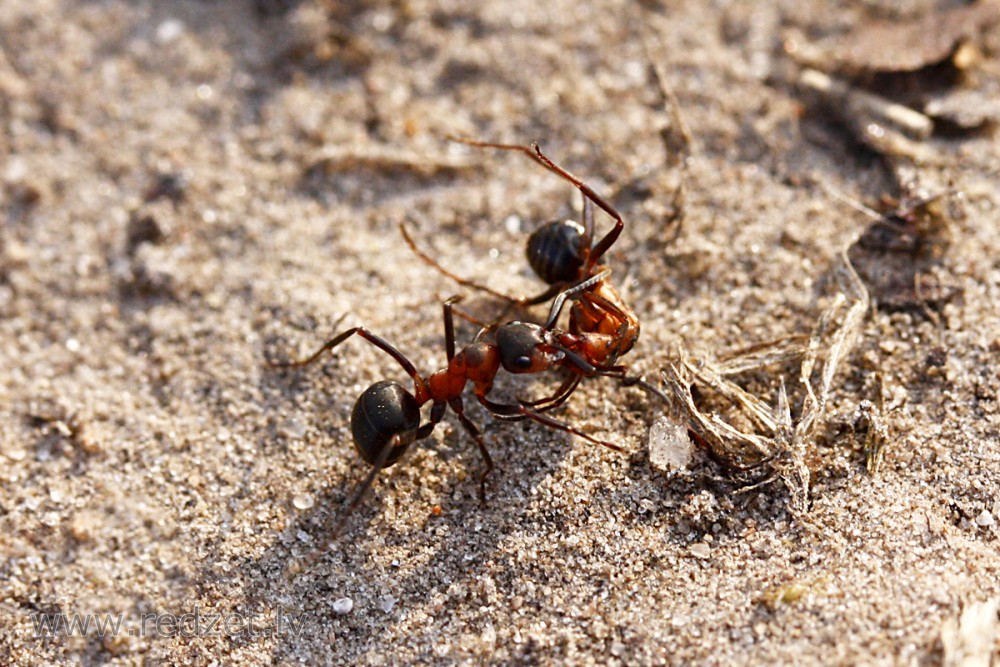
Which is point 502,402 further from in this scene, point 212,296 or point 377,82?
point 377,82

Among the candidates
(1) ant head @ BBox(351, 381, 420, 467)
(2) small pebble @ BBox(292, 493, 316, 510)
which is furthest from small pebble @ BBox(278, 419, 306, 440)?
(1) ant head @ BBox(351, 381, 420, 467)

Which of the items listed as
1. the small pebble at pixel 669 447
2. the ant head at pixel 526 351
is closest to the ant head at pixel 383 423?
the ant head at pixel 526 351

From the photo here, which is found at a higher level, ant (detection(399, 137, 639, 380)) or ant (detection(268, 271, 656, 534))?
ant (detection(399, 137, 639, 380))

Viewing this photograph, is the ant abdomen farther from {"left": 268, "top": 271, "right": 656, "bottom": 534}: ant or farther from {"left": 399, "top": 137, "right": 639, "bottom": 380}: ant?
{"left": 268, "top": 271, "right": 656, "bottom": 534}: ant

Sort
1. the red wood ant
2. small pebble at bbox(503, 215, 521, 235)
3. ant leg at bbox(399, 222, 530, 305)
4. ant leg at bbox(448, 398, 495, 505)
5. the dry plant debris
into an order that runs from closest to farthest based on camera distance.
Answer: the dry plant debris
ant leg at bbox(448, 398, 495, 505)
the red wood ant
ant leg at bbox(399, 222, 530, 305)
small pebble at bbox(503, 215, 521, 235)

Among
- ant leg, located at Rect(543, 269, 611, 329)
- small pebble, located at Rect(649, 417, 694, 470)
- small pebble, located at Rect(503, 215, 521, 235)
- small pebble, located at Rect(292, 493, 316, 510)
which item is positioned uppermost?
ant leg, located at Rect(543, 269, 611, 329)

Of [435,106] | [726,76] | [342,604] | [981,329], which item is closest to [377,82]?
[435,106]

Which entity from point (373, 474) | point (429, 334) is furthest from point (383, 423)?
point (429, 334)
